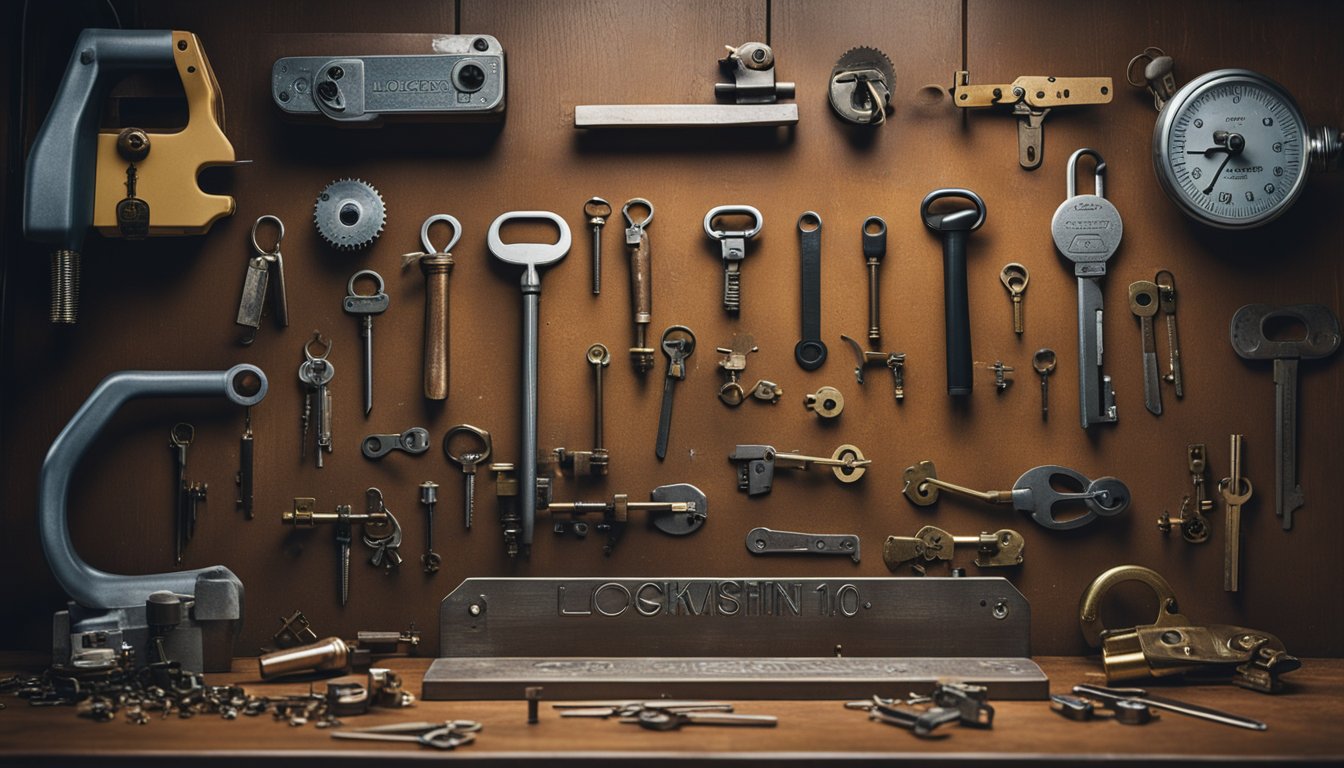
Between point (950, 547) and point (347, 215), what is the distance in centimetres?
183

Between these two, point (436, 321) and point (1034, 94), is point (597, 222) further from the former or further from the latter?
point (1034, 94)

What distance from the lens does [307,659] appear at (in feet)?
8.98

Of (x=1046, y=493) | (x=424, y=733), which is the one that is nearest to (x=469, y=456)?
(x=424, y=733)

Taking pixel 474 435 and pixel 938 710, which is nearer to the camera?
pixel 938 710

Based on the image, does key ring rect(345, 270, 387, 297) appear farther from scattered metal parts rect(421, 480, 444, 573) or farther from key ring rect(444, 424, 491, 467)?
scattered metal parts rect(421, 480, 444, 573)

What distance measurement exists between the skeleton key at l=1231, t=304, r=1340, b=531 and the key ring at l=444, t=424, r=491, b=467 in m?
2.01

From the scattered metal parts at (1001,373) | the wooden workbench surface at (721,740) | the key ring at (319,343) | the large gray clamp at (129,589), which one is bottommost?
the wooden workbench surface at (721,740)

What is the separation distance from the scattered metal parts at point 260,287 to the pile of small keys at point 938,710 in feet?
5.89

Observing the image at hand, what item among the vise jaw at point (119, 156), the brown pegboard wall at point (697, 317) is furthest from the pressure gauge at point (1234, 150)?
the vise jaw at point (119, 156)

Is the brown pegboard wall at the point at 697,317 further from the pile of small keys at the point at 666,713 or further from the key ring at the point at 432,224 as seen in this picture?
the pile of small keys at the point at 666,713

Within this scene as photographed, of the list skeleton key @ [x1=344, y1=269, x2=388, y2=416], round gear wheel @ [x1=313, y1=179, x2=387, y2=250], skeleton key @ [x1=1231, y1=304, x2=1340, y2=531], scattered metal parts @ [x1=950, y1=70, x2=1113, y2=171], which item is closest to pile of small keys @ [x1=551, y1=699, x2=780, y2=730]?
skeleton key @ [x1=344, y1=269, x2=388, y2=416]

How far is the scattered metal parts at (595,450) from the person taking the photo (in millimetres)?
2996

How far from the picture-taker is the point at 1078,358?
3.03m

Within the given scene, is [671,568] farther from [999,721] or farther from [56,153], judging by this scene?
[56,153]
